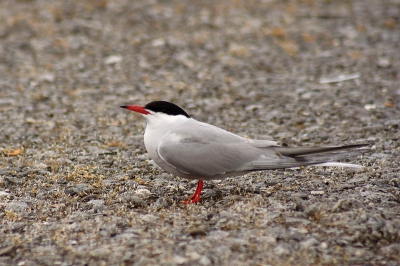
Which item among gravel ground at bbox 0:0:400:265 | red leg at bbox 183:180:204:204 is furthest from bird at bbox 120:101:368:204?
gravel ground at bbox 0:0:400:265

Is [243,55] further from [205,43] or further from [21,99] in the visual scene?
[21,99]

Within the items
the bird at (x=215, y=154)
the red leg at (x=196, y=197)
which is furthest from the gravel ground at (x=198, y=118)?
the bird at (x=215, y=154)

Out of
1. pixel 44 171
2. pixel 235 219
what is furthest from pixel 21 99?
pixel 235 219

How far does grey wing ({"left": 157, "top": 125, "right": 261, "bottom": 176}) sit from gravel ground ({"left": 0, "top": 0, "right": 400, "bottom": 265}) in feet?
0.82

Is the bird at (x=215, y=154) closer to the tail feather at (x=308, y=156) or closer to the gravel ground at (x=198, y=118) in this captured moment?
the tail feather at (x=308, y=156)

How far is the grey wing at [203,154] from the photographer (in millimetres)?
4133

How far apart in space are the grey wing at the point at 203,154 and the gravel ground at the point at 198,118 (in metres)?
0.25

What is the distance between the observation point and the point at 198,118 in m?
6.62

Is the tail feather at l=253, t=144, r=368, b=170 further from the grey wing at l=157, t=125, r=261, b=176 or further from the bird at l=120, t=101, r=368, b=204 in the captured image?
the grey wing at l=157, t=125, r=261, b=176

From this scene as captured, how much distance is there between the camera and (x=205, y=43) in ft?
28.4

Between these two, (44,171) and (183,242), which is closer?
(183,242)

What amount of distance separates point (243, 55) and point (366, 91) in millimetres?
2010

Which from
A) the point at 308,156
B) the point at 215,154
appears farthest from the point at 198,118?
the point at 308,156

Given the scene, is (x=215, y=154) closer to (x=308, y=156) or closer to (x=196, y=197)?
(x=196, y=197)
